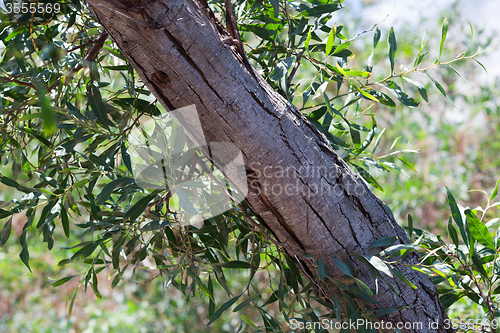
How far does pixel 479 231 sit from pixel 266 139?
43 cm

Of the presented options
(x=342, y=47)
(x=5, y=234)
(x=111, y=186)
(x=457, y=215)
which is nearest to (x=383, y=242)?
(x=457, y=215)

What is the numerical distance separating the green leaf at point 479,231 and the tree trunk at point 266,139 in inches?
4.5

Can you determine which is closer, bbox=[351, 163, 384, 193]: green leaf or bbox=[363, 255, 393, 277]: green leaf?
bbox=[363, 255, 393, 277]: green leaf

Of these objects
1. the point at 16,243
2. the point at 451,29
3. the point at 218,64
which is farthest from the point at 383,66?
the point at 16,243

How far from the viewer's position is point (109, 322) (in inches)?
87.4

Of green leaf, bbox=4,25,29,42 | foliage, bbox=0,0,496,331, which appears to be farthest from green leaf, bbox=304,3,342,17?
green leaf, bbox=4,25,29,42

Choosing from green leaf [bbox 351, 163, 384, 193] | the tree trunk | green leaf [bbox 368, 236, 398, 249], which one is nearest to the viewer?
the tree trunk

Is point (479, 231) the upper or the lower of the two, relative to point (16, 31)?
lower

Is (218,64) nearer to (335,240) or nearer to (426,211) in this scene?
(335,240)

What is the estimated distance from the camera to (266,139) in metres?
0.51

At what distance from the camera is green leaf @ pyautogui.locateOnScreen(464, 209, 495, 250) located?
60 centimetres

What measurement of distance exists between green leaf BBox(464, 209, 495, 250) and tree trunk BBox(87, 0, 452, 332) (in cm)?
11

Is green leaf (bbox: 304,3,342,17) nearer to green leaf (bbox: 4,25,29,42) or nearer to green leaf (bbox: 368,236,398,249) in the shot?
green leaf (bbox: 368,236,398,249)

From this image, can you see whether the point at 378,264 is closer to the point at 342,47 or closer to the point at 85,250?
the point at 342,47
